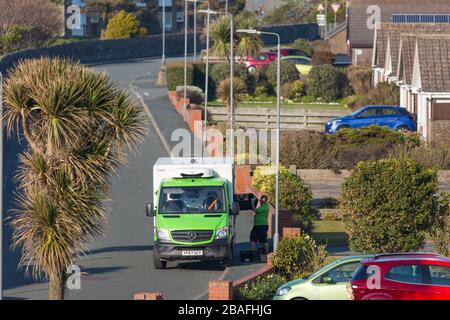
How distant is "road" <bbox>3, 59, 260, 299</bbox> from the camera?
84.3ft

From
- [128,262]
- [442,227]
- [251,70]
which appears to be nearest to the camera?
[128,262]

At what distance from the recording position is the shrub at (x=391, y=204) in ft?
97.6

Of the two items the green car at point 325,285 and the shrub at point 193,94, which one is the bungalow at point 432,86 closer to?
the shrub at point 193,94

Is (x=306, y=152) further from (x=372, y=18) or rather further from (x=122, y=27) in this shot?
(x=122, y=27)

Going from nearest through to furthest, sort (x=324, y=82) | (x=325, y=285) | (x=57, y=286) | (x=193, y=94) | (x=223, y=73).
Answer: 1. (x=325, y=285)
2. (x=57, y=286)
3. (x=193, y=94)
4. (x=223, y=73)
5. (x=324, y=82)

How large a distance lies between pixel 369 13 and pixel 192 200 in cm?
5031

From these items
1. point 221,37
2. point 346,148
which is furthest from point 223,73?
point 346,148

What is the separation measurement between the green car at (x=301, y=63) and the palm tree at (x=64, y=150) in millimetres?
45033

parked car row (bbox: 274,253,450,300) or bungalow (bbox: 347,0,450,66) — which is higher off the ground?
bungalow (bbox: 347,0,450,66)

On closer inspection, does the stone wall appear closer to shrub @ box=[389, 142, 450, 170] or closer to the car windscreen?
shrub @ box=[389, 142, 450, 170]

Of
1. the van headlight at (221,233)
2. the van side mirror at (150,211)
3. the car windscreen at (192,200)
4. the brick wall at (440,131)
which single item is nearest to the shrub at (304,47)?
the brick wall at (440,131)

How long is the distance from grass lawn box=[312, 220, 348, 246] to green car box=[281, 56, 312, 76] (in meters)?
31.6

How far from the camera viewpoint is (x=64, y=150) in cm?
2402

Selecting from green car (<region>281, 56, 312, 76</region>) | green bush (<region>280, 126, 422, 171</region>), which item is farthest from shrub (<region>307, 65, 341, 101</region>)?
green bush (<region>280, 126, 422, 171</region>)
